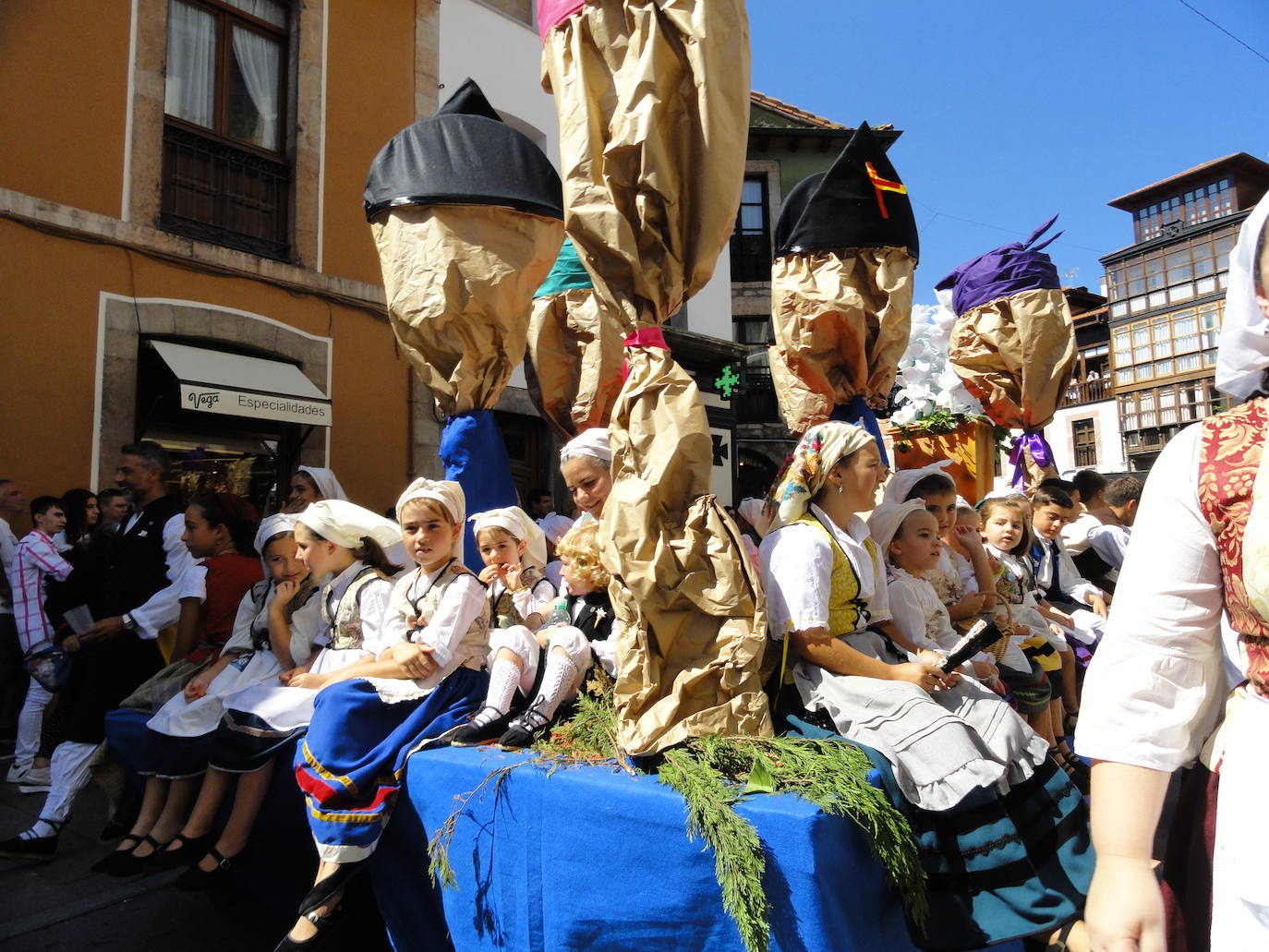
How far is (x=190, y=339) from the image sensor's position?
8.30 meters

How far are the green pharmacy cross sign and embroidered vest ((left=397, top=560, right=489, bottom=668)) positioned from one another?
11732mm

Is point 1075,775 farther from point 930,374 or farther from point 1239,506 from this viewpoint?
point 930,374

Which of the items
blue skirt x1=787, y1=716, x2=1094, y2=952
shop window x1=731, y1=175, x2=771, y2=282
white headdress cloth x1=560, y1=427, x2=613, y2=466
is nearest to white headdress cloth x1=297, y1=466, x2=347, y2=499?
white headdress cloth x1=560, y1=427, x2=613, y2=466

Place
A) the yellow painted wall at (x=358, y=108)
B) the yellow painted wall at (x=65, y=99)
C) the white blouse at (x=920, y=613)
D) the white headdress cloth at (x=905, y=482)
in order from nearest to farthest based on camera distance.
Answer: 1. the white blouse at (x=920, y=613)
2. the white headdress cloth at (x=905, y=482)
3. the yellow painted wall at (x=65, y=99)
4. the yellow painted wall at (x=358, y=108)

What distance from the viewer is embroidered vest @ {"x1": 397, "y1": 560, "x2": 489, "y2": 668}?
10.2 feet

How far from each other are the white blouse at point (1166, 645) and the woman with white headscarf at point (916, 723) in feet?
2.95

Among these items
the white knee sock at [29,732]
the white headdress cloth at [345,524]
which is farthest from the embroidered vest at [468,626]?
the white knee sock at [29,732]

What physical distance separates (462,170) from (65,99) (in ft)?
18.6

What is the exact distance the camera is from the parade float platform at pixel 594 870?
1955mm

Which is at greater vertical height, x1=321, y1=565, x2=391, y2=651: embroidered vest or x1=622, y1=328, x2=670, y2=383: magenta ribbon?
x1=622, y1=328, x2=670, y2=383: magenta ribbon

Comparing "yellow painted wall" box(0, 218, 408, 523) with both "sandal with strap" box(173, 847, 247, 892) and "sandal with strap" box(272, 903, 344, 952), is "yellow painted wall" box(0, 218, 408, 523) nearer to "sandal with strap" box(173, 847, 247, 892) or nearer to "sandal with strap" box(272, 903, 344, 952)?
"sandal with strap" box(173, 847, 247, 892)

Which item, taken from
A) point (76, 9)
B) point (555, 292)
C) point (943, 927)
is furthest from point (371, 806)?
point (76, 9)

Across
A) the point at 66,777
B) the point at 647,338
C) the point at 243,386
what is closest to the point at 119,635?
the point at 66,777

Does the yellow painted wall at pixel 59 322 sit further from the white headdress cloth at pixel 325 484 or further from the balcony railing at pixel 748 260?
the balcony railing at pixel 748 260
